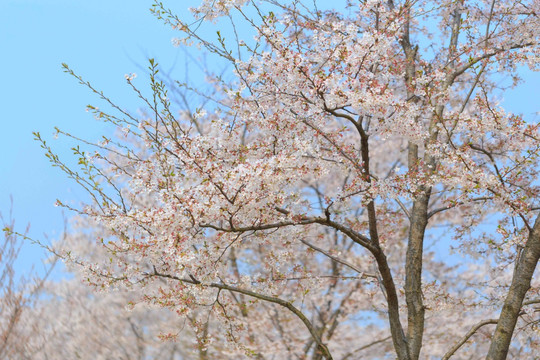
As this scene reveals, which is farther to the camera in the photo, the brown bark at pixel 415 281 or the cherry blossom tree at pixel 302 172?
the brown bark at pixel 415 281

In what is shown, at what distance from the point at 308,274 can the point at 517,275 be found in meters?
2.09

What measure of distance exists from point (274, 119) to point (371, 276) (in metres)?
2.19

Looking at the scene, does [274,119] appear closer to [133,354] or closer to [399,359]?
[399,359]

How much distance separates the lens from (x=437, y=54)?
7.07 metres

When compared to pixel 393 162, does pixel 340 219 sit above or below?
below

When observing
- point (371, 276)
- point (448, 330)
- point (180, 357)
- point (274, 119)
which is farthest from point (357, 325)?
point (274, 119)

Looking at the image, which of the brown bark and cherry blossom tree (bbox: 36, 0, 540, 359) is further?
the brown bark

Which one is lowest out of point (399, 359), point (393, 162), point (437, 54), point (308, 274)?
point (399, 359)

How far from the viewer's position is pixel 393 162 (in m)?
12.7

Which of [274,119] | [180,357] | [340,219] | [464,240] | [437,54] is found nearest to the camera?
[274,119]

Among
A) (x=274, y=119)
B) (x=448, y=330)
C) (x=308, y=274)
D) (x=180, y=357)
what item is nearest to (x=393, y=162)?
(x=448, y=330)

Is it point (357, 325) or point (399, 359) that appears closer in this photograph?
point (399, 359)

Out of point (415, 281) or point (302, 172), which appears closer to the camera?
point (302, 172)

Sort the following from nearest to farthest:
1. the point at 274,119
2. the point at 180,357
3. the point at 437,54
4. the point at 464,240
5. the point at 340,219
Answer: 1. the point at 274,119
2. the point at 340,219
3. the point at 464,240
4. the point at 437,54
5. the point at 180,357
